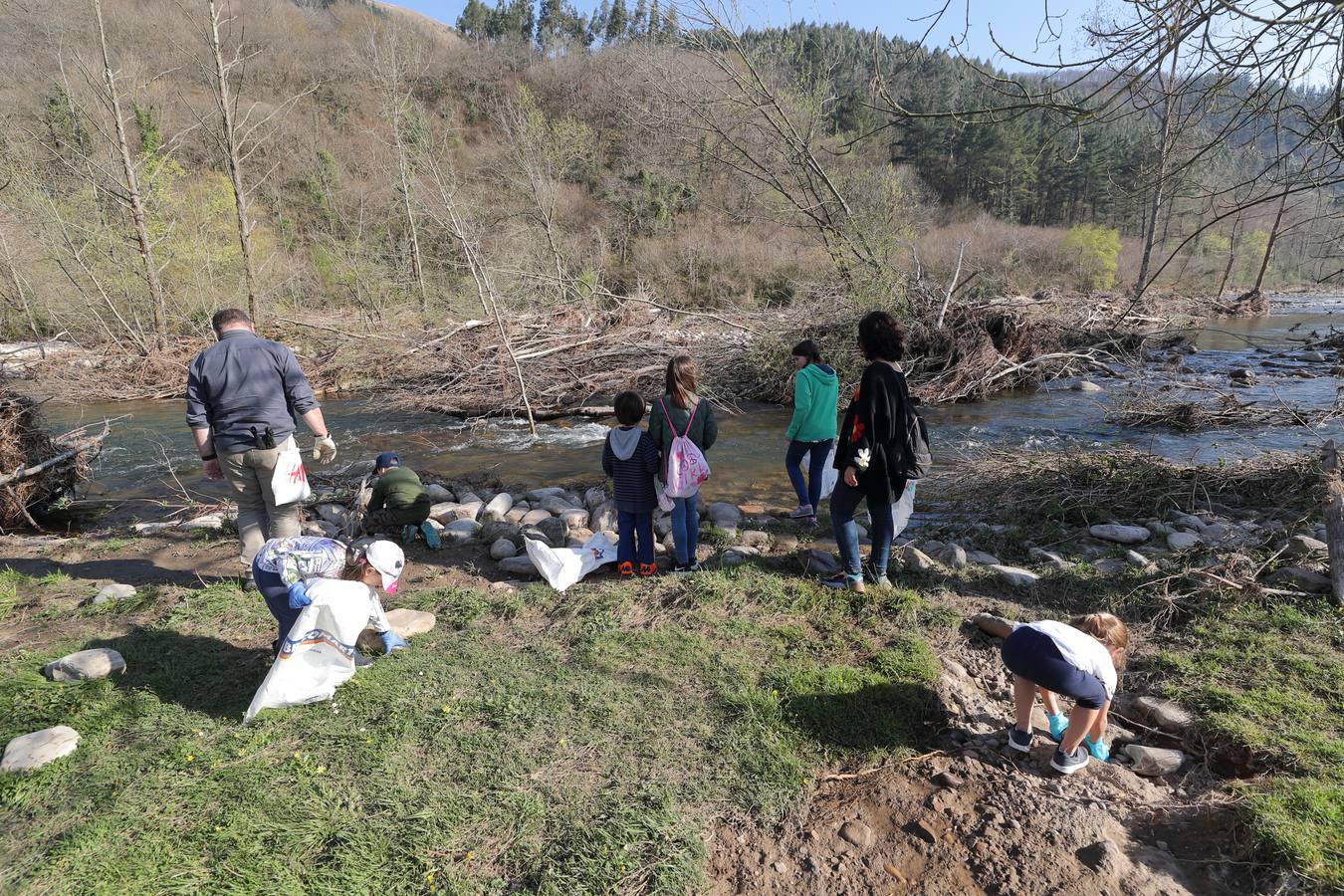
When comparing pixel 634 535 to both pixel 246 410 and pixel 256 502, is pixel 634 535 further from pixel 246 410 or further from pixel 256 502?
pixel 246 410

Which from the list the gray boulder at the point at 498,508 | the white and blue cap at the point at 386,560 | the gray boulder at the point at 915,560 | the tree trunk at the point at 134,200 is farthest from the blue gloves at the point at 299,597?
the tree trunk at the point at 134,200

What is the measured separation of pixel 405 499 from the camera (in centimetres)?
588

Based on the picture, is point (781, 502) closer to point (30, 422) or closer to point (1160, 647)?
point (1160, 647)

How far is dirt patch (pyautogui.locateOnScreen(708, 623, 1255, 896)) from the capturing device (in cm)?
247

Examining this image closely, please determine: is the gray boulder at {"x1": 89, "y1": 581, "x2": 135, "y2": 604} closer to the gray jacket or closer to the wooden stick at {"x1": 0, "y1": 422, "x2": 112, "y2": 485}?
the gray jacket

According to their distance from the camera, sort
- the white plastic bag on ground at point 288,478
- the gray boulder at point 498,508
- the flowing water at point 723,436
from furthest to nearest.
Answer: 1. the flowing water at point 723,436
2. the gray boulder at point 498,508
3. the white plastic bag on ground at point 288,478

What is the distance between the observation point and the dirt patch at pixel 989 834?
247 cm

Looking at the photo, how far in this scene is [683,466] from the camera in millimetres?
4762

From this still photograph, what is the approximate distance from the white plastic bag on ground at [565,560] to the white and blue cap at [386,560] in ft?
4.24

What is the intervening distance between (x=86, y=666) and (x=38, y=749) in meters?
0.75

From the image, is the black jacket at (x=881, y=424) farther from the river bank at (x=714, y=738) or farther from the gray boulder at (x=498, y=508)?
the gray boulder at (x=498, y=508)

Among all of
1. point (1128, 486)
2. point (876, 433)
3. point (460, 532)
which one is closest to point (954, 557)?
point (876, 433)

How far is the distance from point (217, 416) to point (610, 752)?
3357mm

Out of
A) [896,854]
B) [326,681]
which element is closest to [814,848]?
[896,854]
